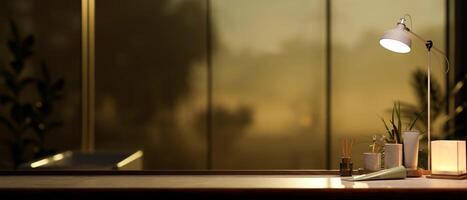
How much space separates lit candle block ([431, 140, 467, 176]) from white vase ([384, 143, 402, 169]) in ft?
0.44

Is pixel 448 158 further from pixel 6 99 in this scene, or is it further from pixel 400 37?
pixel 6 99

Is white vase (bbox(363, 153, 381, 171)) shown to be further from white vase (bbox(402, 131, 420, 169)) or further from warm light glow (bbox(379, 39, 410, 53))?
warm light glow (bbox(379, 39, 410, 53))

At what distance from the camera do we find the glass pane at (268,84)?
4.94 m

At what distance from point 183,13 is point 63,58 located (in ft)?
3.95

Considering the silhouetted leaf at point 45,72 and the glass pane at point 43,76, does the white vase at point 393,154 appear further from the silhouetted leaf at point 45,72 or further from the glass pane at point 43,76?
the silhouetted leaf at point 45,72

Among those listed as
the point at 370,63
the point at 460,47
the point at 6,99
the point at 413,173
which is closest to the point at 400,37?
the point at 413,173

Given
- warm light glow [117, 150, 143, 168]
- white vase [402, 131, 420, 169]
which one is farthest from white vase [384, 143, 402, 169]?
warm light glow [117, 150, 143, 168]

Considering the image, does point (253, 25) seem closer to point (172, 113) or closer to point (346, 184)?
point (172, 113)

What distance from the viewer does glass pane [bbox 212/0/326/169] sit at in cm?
494

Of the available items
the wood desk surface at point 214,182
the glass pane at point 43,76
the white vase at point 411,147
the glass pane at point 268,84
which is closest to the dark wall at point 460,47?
the glass pane at point 268,84

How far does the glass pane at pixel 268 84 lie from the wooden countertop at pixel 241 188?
2754mm

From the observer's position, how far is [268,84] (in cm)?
497

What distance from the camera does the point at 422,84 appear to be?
4.93 m

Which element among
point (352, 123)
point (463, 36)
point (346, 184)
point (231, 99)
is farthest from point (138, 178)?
point (463, 36)
